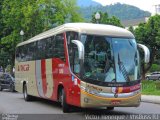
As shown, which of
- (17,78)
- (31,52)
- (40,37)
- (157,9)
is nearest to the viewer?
(40,37)

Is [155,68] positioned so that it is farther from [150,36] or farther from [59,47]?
[59,47]

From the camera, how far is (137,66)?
55.5 feet

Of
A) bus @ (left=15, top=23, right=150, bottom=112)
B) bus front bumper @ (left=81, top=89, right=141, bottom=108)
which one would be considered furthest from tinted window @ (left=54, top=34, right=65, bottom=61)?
bus front bumper @ (left=81, top=89, right=141, bottom=108)

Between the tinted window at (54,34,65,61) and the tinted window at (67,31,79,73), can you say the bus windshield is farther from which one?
the tinted window at (54,34,65,61)

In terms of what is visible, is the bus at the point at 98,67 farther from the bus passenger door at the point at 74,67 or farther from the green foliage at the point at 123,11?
the green foliage at the point at 123,11

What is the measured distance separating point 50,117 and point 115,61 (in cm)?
306

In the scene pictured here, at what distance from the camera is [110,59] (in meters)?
16.6

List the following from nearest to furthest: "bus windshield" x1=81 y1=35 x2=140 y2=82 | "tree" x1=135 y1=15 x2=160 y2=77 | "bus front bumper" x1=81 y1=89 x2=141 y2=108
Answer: "bus front bumper" x1=81 y1=89 x2=141 y2=108
"bus windshield" x1=81 y1=35 x2=140 y2=82
"tree" x1=135 y1=15 x2=160 y2=77

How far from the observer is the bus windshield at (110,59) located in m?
16.3

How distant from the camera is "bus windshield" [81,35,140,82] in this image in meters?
16.3

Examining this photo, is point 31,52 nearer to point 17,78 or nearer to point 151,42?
point 17,78

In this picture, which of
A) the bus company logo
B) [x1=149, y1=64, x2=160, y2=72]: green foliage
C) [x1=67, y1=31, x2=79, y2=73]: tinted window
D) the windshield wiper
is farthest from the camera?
[x1=149, y1=64, x2=160, y2=72]: green foliage

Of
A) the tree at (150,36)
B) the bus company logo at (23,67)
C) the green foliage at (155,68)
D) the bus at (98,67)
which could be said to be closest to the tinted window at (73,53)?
the bus at (98,67)

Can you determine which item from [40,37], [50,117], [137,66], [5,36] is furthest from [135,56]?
[5,36]
